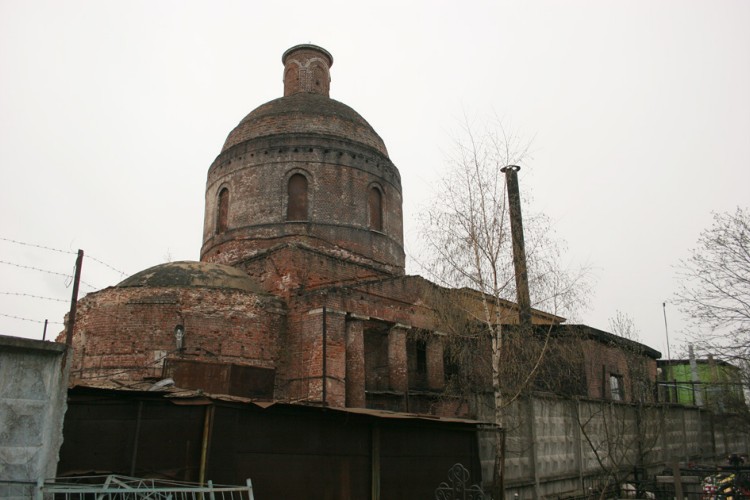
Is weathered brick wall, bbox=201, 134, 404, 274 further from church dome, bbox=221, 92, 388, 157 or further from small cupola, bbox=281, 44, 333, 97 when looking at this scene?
small cupola, bbox=281, 44, 333, 97

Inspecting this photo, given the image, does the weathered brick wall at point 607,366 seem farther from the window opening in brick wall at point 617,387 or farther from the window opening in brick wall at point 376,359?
the window opening in brick wall at point 376,359

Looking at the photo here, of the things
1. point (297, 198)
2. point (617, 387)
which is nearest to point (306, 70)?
point (297, 198)

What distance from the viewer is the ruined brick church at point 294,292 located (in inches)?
625

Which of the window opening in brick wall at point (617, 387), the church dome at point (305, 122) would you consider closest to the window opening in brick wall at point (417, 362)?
the window opening in brick wall at point (617, 387)

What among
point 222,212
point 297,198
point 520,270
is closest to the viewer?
point 520,270

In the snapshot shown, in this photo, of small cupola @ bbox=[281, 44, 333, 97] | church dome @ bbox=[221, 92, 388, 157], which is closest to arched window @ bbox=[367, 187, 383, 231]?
church dome @ bbox=[221, 92, 388, 157]

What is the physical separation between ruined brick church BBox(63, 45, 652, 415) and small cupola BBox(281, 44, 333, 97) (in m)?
0.06

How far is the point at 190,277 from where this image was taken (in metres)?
17.4

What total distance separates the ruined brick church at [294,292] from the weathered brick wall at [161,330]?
0.03 meters

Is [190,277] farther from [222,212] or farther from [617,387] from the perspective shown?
[617,387]

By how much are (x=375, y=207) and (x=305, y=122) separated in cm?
408

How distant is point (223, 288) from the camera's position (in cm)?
1677

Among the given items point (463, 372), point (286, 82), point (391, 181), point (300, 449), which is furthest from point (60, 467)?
point (286, 82)

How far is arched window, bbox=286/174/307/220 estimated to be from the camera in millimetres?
21453
